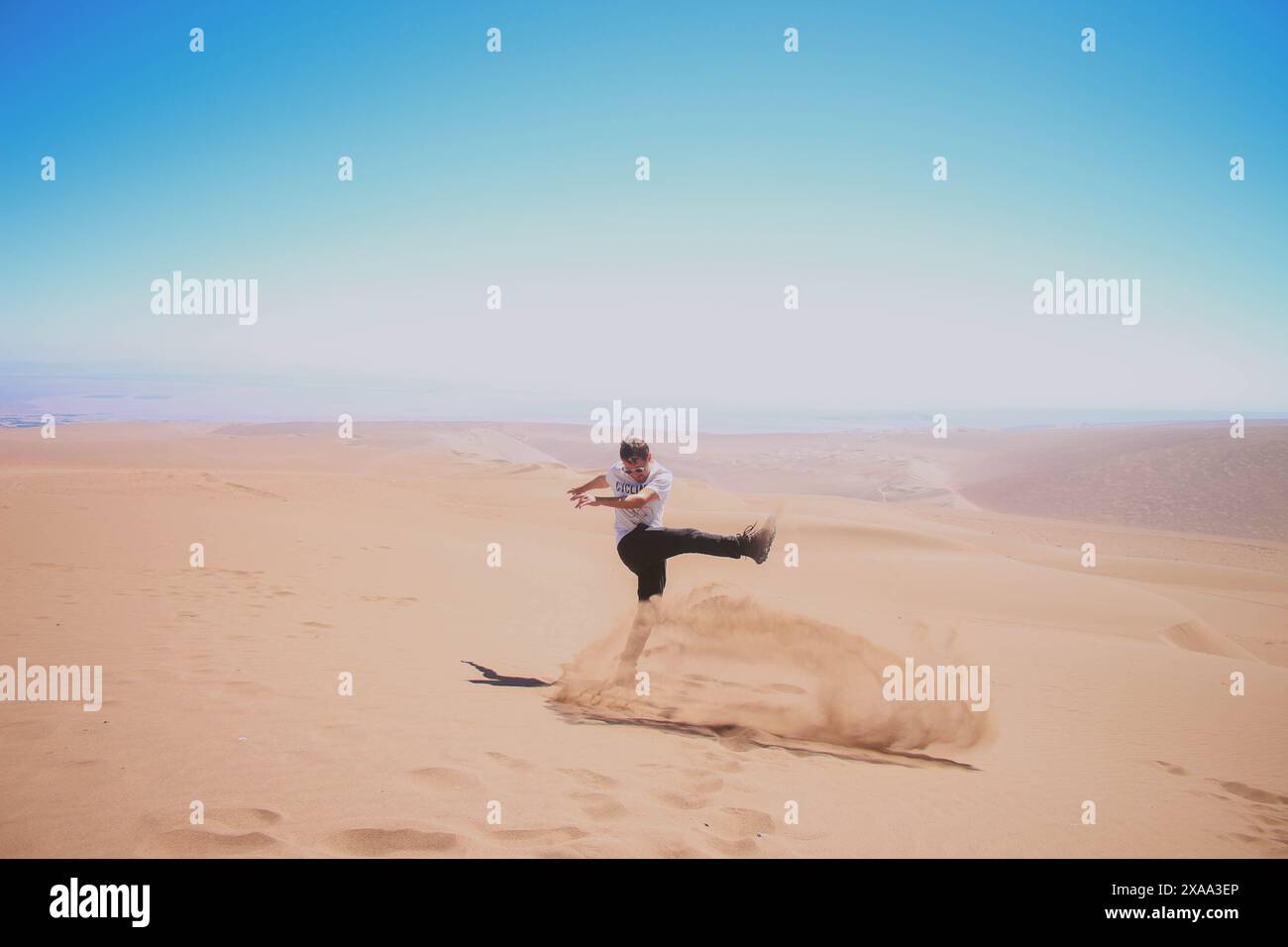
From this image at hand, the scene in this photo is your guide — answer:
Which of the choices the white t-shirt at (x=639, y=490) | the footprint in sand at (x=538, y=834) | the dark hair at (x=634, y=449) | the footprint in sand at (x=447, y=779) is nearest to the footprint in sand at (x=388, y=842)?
the footprint in sand at (x=538, y=834)

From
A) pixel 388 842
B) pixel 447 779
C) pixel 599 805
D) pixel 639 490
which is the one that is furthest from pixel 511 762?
pixel 639 490

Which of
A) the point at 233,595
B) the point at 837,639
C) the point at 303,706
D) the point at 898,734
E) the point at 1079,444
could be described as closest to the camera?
the point at 303,706

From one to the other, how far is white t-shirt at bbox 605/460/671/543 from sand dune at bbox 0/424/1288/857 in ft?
5.48

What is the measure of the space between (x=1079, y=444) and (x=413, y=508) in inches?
3004

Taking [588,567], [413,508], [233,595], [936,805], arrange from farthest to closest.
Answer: [413,508] < [588,567] < [233,595] < [936,805]

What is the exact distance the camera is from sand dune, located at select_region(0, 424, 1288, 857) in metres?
3.38

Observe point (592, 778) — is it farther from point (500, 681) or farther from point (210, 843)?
point (500, 681)

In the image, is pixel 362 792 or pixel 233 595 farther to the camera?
pixel 233 595

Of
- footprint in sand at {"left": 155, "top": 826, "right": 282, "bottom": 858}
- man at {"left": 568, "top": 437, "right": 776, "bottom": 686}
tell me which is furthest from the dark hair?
footprint in sand at {"left": 155, "top": 826, "right": 282, "bottom": 858}

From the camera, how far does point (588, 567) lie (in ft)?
56.3

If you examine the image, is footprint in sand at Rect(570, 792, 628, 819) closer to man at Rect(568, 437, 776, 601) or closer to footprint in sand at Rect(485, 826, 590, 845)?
footprint in sand at Rect(485, 826, 590, 845)

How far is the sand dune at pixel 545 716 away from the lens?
3383mm
